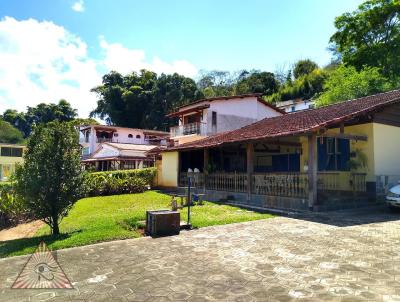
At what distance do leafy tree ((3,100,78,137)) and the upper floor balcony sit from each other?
145ft

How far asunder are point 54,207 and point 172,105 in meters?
44.3

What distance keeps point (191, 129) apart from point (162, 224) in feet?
69.0

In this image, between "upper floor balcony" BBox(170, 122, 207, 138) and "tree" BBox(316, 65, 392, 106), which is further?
"upper floor balcony" BBox(170, 122, 207, 138)

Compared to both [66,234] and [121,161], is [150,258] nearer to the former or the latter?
[66,234]

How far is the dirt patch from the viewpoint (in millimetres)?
12328

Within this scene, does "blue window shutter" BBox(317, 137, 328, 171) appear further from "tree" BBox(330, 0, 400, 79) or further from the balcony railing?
the balcony railing

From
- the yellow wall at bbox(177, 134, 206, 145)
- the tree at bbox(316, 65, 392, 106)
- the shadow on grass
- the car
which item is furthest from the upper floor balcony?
the shadow on grass

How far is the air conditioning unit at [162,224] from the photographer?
8602 mm

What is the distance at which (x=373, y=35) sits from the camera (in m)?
31.2

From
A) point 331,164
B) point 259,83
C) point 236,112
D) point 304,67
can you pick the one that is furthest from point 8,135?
point 331,164

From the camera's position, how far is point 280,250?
687cm

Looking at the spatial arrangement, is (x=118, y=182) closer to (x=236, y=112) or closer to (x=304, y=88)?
(x=236, y=112)

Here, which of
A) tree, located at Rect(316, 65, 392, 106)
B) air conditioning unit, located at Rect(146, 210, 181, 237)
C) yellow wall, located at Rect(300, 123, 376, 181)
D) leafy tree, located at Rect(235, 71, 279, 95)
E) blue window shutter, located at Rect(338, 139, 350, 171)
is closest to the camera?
air conditioning unit, located at Rect(146, 210, 181, 237)

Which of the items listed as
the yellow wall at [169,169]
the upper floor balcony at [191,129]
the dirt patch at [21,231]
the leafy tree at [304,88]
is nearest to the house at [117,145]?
the upper floor balcony at [191,129]
